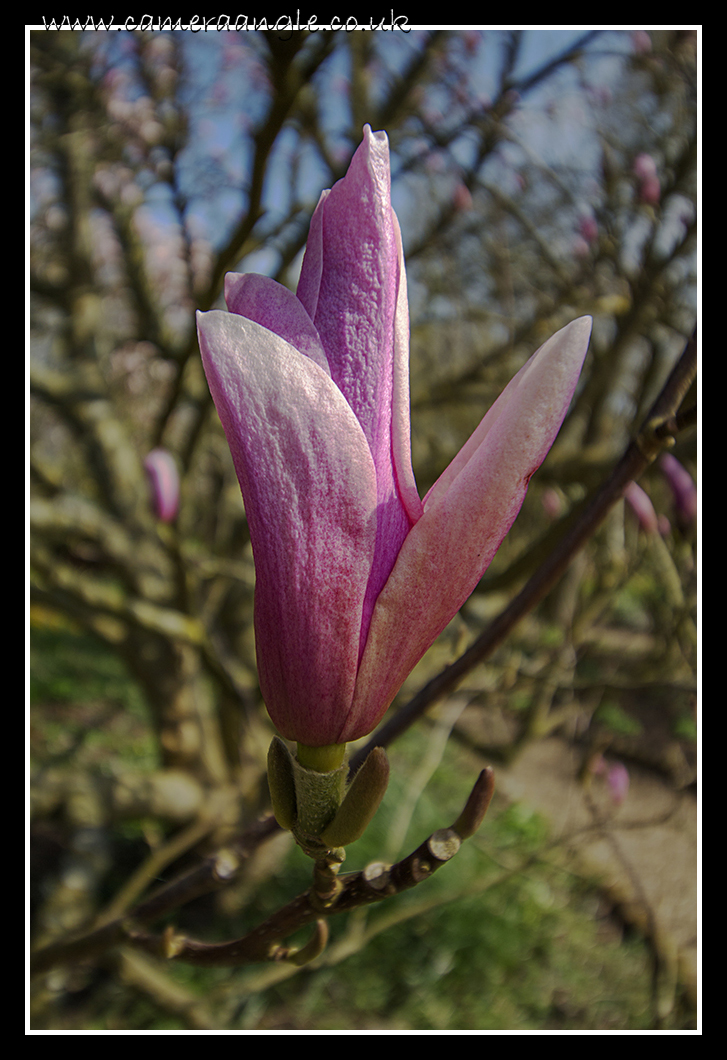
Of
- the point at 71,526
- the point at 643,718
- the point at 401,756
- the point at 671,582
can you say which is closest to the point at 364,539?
the point at 671,582

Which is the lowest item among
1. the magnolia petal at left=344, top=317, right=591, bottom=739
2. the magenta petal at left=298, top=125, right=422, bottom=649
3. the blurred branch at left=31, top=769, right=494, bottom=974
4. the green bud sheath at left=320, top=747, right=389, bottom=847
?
the blurred branch at left=31, top=769, right=494, bottom=974

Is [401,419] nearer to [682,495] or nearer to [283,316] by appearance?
[283,316]

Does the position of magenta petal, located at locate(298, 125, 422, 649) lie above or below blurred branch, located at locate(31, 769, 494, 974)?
above

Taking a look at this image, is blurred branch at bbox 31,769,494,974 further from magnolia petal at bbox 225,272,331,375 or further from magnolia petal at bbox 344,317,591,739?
magnolia petal at bbox 225,272,331,375

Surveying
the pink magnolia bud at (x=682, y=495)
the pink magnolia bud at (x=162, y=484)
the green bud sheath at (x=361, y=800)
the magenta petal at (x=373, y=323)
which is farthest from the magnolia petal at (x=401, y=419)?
→ the pink magnolia bud at (x=162, y=484)

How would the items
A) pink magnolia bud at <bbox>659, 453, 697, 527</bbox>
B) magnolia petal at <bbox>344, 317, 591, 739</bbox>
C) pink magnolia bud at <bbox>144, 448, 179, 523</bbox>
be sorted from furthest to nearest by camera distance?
pink magnolia bud at <bbox>144, 448, 179, 523</bbox>, pink magnolia bud at <bbox>659, 453, 697, 527</bbox>, magnolia petal at <bbox>344, 317, 591, 739</bbox>

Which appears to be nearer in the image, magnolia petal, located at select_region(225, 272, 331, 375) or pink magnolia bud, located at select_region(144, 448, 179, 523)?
magnolia petal, located at select_region(225, 272, 331, 375)

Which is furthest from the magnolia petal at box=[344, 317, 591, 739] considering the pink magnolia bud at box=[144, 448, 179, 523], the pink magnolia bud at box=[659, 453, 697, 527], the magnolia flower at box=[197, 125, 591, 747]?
the pink magnolia bud at box=[144, 448, 179, 523]

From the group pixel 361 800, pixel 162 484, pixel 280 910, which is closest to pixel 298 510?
pixel 361 800

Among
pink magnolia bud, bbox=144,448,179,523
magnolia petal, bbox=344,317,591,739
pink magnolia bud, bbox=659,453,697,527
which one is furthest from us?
pink magnolia bud, bbox=144,448,179,523
